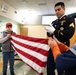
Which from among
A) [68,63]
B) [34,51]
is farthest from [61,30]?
[68,63]

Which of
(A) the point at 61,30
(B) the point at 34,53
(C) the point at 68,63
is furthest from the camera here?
(B) the point at 34,53

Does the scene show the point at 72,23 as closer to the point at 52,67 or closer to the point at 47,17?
the point at 52,67

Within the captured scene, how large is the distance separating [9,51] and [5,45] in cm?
18

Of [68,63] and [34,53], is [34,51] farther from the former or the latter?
[68,63]

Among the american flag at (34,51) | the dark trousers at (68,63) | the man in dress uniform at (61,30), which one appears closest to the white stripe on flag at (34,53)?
the american flag at (34,51)

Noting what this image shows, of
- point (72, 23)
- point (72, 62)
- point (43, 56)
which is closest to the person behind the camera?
point (72, 62)

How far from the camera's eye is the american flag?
1.79m

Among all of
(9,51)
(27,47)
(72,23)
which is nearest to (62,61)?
(72,23)

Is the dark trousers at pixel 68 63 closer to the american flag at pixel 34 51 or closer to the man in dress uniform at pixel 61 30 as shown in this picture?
the man in dress uniform at pixel 61 30

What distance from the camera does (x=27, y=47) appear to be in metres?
2.29

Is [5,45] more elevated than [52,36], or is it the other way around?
[52,36]

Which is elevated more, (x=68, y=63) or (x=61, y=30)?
(x=61, y=30)

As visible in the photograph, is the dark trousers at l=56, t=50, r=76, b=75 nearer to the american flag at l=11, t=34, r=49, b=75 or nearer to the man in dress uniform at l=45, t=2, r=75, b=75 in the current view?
the man in dress uniform at l=45, t=2, r=75, b=75

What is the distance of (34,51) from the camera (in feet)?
6.70
